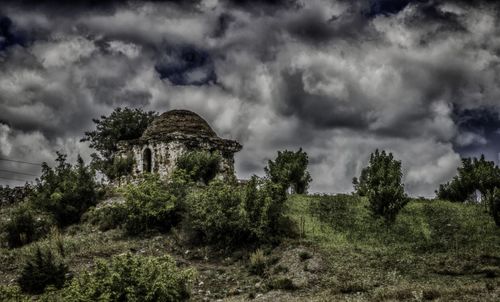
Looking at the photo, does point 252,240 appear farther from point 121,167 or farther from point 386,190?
point 121,167

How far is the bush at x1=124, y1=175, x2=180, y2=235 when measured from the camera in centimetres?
2712

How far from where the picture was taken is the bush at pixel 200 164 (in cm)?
3597

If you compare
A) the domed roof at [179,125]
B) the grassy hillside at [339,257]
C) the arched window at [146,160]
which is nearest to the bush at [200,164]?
the domed roof at [179,125]

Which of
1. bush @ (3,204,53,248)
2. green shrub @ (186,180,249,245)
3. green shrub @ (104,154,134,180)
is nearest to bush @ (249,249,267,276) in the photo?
green shrub @ (186,180,249,245)

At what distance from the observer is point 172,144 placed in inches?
1567

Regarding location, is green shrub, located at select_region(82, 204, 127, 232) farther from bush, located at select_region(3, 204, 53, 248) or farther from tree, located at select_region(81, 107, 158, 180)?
tree, located at select_region(81, 107, 158, 180)

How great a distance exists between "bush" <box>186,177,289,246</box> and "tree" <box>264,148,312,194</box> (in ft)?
22.2

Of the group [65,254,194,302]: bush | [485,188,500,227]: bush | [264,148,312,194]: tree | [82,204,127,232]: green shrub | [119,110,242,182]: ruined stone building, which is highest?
[119,110,242,182]: ruined stone building

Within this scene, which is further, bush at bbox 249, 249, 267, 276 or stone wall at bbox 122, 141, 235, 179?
stone wall at bbox 122, 141, 235, 179

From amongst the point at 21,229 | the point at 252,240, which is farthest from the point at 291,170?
the point at 21,229

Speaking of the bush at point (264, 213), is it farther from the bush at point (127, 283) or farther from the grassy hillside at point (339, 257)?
the bush at point (127, 283)

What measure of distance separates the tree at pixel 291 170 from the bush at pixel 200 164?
414 centimetres

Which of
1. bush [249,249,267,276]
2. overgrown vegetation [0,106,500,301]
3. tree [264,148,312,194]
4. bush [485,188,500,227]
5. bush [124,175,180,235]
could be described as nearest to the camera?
overgrown vegetation [0,106,500,301]

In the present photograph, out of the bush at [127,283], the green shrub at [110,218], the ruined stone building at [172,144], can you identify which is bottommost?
the bush at [127,283]
